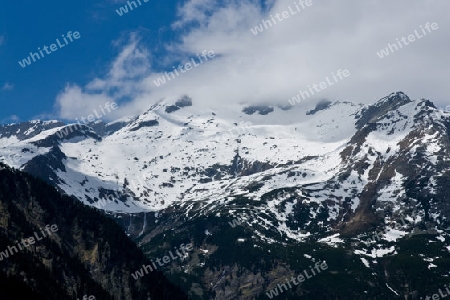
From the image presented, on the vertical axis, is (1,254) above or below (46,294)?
above

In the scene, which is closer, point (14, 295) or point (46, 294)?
point (14, 295)

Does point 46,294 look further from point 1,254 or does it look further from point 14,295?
point 14,295

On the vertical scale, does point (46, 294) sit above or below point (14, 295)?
below

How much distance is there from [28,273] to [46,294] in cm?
1228

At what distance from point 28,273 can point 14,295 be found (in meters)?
45.2

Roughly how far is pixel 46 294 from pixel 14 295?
37.5 meters

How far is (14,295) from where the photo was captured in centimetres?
15575

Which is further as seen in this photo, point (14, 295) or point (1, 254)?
point (1, 254)

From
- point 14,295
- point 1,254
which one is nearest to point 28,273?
point 1,254

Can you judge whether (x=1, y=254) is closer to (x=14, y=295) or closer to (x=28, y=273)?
(x=28, y=273)

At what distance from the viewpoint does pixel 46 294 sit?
630ft

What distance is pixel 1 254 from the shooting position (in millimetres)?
195500

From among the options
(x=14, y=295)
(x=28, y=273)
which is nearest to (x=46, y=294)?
(x=28, y=273)
